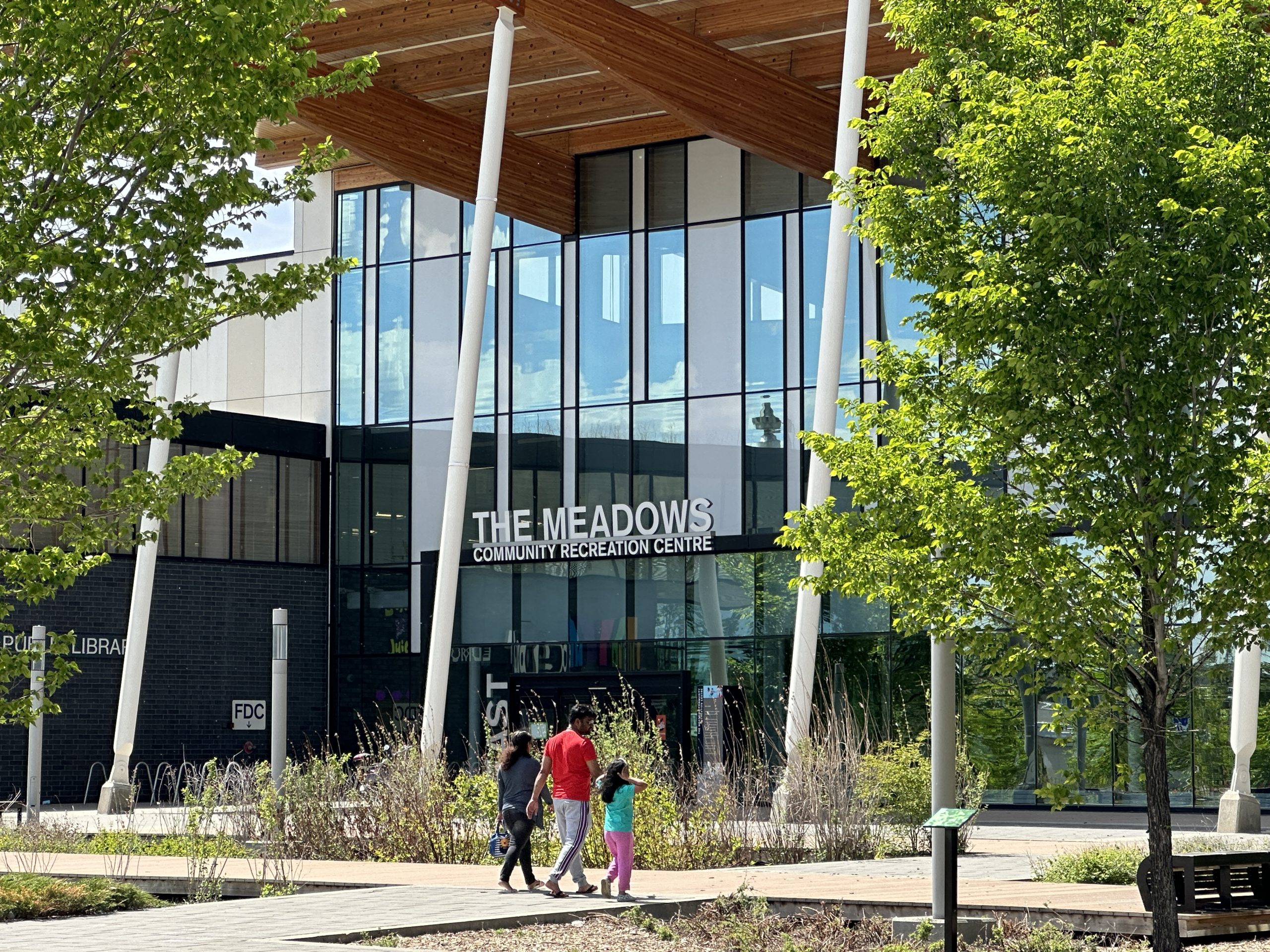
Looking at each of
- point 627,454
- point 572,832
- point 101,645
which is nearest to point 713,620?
point 627,454

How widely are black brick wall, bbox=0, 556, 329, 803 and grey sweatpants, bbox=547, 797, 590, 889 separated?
19268 mm

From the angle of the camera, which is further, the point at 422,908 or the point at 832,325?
the point at 832,325

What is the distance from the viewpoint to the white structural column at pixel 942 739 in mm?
11141

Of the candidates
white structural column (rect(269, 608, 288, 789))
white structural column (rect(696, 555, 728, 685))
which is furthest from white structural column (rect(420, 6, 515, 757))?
white structural column (rect(696, 555, 728, 685))

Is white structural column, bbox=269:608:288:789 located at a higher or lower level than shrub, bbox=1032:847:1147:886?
higher

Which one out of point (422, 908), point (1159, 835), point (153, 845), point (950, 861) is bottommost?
point (153, 845)

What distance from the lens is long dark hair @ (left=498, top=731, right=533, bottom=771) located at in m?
14.8

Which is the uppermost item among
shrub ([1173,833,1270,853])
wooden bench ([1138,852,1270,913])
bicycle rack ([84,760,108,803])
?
wooden bench ([1138,852,1270,913])

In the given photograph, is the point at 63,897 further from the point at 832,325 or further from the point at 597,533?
the point at 597,533

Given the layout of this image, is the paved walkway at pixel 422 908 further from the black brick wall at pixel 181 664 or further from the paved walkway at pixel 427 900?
the black brick wall at pixel 181 664

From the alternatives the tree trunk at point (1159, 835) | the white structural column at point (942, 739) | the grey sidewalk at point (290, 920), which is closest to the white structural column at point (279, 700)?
the grey sidewalk at point (290, 920)

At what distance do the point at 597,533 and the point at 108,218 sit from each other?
983 inches

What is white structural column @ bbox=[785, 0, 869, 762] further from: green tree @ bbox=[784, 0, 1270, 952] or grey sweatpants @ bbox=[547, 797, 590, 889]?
green tree @ bbox=[784, 0, 1270, 952]

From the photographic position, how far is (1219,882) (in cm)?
1199
